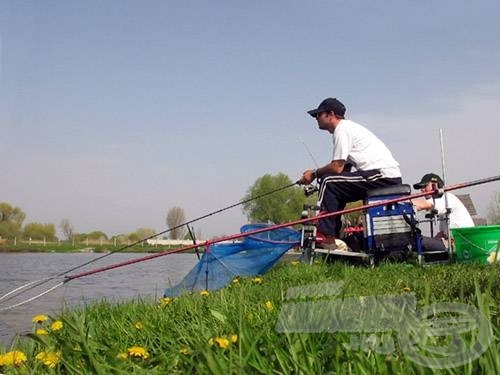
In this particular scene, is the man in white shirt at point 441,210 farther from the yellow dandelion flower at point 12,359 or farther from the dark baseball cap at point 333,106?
the yellow dandelion flower at point 12,359

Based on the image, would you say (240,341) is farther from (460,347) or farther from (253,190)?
(253,190)

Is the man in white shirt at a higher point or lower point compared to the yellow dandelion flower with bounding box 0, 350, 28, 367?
higher

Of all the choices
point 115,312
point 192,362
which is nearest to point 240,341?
point 192,362

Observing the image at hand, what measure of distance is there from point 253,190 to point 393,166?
2544 inches

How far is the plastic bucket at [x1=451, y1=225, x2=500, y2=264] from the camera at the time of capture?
727 cm

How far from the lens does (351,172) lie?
8.05 metres

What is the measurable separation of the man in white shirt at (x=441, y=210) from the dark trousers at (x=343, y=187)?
871 mm

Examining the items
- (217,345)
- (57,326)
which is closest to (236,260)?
(57,326)

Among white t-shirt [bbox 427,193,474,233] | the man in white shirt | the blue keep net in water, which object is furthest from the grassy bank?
white t-shirt [bbox 427,193,474,233]

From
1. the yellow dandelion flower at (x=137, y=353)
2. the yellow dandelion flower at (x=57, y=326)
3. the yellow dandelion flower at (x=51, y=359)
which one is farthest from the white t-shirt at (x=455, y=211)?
the yellow dandelion flower at (x=51, y=359)

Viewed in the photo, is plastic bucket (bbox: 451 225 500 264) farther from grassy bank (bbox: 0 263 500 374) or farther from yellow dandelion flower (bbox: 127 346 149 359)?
yellow dandelion flower (bbox: 127 346 149 359)

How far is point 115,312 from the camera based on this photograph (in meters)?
4.28

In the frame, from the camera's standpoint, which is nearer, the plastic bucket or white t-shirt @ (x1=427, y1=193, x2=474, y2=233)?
the plastic bucket

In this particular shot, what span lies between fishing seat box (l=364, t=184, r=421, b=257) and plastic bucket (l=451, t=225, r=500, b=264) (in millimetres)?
645
